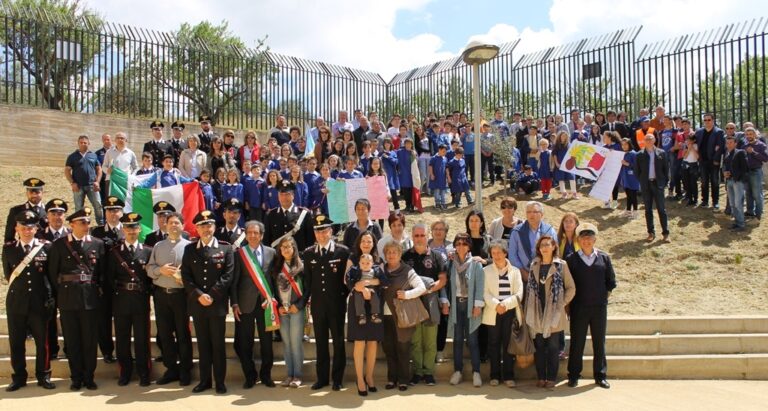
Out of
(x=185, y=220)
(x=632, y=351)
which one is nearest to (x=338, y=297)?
(x=632, y=351)

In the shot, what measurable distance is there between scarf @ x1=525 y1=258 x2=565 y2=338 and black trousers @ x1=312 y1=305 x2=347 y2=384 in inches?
78.5

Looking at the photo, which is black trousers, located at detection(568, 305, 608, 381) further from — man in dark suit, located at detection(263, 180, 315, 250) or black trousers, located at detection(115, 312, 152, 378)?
black trousers, located at detection(115, 312, 152, 378)

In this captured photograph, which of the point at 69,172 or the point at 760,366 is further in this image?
the point at 69,172

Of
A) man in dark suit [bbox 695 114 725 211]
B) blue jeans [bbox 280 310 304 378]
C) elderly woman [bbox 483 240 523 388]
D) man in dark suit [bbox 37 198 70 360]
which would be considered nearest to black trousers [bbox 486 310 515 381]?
elderly woman [bbox 483 240 523 388]

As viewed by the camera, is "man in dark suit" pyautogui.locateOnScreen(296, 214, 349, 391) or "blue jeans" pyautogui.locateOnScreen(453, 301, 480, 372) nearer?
"man in dark suit" pyautogui.locateOnScreen(296, 214, 349, 391)

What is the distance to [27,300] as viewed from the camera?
729 cm

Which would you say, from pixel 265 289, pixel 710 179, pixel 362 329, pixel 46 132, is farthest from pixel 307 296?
pixel 46 132

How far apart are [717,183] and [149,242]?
10784mm

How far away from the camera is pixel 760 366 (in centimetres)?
775

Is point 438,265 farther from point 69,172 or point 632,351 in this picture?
point 69,172

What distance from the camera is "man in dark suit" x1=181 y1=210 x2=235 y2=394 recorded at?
23.3ft

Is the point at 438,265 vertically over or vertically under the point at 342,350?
over

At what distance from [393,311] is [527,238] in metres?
1.84

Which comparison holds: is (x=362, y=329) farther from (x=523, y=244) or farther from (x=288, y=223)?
(x=288, y=223)
